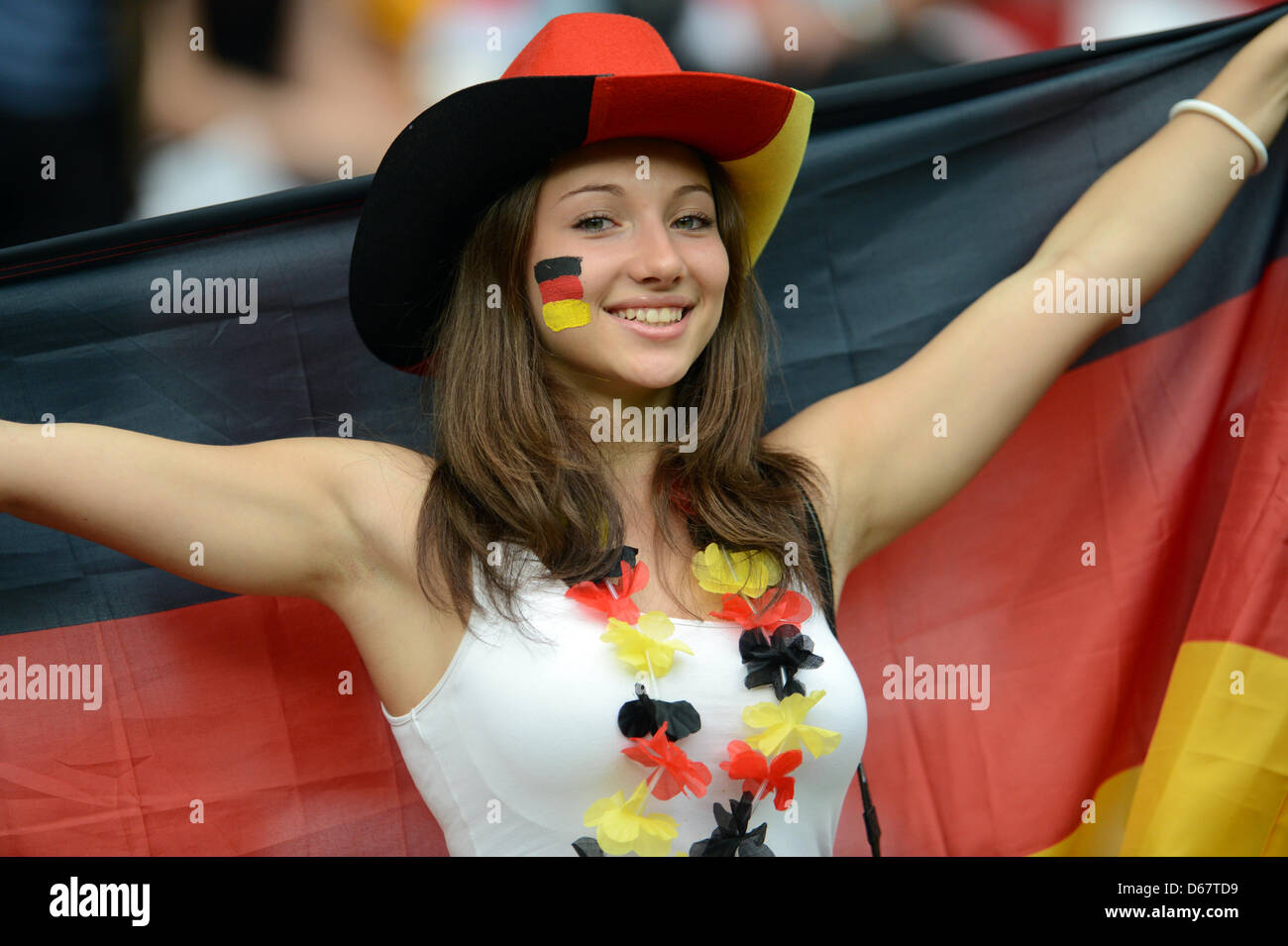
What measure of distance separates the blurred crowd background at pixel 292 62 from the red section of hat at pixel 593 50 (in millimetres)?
474

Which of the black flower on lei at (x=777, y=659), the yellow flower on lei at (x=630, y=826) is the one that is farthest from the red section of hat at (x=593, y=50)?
the yellow flower on lei at (x=630, y=826)

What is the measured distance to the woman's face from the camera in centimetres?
188

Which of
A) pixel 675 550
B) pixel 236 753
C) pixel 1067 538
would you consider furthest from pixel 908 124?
pixel 236 753

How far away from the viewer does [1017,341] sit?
7.00ft

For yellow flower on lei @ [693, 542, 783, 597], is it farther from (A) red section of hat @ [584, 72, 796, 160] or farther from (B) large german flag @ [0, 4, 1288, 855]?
(A) red section of hat @ [584, 72, 796, 160]

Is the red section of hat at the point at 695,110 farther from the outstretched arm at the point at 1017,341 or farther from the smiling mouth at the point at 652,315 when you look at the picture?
the outstretched arm at the point at 1017,341

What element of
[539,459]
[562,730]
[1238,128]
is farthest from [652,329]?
[1238,128]

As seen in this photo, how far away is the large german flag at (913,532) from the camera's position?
6.89 feet

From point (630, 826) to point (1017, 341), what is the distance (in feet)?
3.43

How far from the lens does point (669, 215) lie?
1963 mm

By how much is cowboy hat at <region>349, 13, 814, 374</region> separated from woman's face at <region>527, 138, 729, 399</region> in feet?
0.17

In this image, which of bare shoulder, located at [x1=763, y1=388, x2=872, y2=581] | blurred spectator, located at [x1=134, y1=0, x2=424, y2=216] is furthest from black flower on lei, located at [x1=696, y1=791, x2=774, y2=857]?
blurred spectator, located at [x1=134, y1=0, x2=424, y2=216]

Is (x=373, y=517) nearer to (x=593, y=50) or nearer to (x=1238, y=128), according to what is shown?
(x=593, y=50)

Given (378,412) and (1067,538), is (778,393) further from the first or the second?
(378,412)
